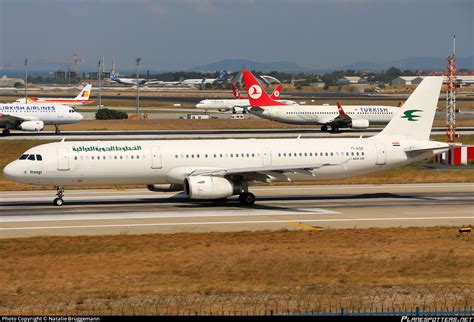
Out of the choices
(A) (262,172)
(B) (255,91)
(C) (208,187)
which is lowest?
(C) (208,187)

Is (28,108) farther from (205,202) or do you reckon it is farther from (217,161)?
(217,161)

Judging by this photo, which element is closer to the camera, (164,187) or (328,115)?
(164,187)

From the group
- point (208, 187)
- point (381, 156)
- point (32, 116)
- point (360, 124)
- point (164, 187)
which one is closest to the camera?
point (208, 187)

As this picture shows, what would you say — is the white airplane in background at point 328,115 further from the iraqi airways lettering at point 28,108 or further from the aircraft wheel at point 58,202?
the aircraft wheel at point 58,202

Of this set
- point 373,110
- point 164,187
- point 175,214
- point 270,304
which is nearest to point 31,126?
point 373,110

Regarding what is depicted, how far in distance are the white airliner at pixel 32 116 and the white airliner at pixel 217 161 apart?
54116 millimetres

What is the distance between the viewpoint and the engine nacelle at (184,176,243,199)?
46.2m

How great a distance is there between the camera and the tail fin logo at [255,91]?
108 m

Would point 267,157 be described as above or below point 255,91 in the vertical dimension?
below

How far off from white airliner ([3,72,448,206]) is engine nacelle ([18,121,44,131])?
180 ft

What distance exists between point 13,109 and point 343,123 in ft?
137

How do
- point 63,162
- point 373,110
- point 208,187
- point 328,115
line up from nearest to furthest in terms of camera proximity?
point 208,187 → point 63,162 → point 328,115 → point 373,110

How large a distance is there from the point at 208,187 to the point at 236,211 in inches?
82.0

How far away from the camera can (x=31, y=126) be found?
334ft
